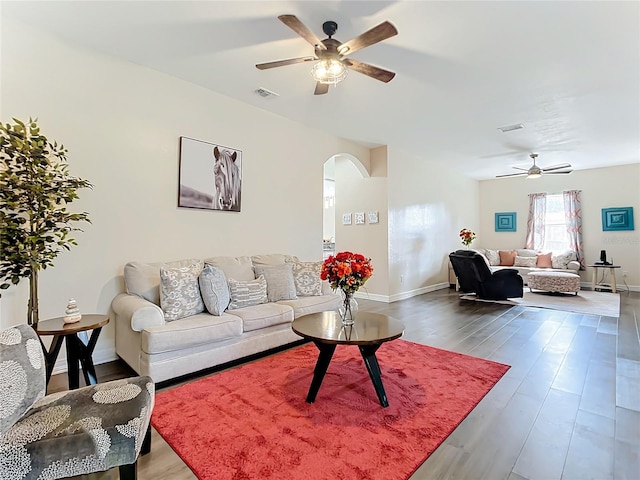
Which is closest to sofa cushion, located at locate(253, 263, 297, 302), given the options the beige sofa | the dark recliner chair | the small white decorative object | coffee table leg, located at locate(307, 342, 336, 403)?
the beige sofa

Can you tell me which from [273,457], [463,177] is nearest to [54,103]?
[273,457]

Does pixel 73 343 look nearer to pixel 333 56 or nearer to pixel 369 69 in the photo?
pixel 333 56

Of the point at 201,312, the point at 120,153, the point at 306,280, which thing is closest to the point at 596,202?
the point at 306,280

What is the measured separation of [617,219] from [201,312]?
9105mm

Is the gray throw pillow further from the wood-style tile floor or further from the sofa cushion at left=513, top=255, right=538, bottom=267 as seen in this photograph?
the sofa cushion at left=513, top=255, right=538, bottom=267

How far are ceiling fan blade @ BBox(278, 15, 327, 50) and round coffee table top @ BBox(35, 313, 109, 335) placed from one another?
7.87ft

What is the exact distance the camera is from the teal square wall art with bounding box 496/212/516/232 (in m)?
8.71

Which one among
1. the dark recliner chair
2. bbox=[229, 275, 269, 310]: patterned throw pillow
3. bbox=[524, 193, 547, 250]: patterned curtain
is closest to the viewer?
bbox=[229, 275, 269, 310]: patterned throw pillow

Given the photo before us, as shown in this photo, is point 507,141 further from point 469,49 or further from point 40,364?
point 40,364

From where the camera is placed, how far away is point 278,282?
Answer: 143 inches

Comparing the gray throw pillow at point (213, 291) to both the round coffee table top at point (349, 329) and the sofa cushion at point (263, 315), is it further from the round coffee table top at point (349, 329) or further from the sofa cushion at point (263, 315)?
the round coffee table top at point (349, 329)

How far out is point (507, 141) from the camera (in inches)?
218

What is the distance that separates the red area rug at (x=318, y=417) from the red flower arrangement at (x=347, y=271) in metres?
0.81

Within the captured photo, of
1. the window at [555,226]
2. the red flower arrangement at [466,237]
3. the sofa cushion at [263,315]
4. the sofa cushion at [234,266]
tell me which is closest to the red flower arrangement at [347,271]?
→ the sofa cushion at [263,315]
